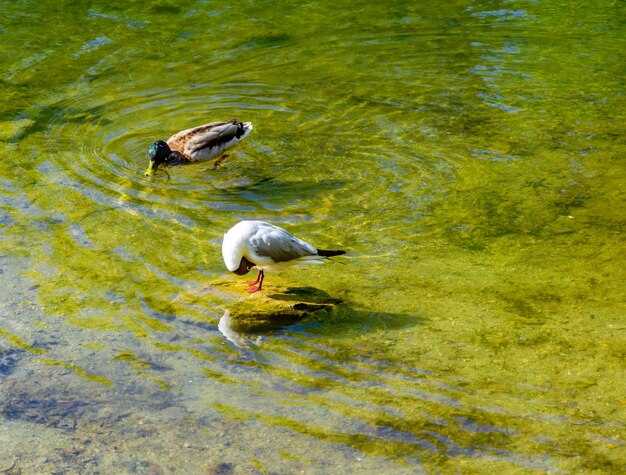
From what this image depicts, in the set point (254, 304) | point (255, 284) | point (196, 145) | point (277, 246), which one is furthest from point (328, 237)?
point (196, 145)

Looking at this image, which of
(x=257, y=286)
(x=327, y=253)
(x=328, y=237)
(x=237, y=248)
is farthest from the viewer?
(x=328, y=237)

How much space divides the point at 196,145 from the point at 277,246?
278cm

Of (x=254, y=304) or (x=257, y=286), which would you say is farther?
(x=257, y=286)

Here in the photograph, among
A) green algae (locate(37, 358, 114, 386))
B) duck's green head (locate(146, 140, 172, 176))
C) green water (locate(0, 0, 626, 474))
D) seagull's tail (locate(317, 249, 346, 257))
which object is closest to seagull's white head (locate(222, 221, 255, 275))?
green water (locate(0, 0, 626, 474))

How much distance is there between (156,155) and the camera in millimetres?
8555

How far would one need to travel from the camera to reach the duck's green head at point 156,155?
336 inches

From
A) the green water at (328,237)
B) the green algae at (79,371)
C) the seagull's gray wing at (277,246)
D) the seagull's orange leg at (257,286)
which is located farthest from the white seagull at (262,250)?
the green algae at (79,371)

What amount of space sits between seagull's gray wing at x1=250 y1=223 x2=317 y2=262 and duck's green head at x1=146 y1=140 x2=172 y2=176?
2.45 m

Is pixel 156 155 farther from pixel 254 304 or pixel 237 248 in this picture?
pixel 254 304

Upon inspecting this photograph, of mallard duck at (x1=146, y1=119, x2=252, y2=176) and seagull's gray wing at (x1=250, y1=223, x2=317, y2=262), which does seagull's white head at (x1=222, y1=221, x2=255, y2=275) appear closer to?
seagull's gray wing at (x1=250, y1=223, x2=317, y2=262)

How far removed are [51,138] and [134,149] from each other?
0.90m

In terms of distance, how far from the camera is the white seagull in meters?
6.32

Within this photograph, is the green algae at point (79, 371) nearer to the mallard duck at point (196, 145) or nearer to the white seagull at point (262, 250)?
the white seagull at point (262, 250)

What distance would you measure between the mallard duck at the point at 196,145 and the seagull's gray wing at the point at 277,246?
2481 millimetres
